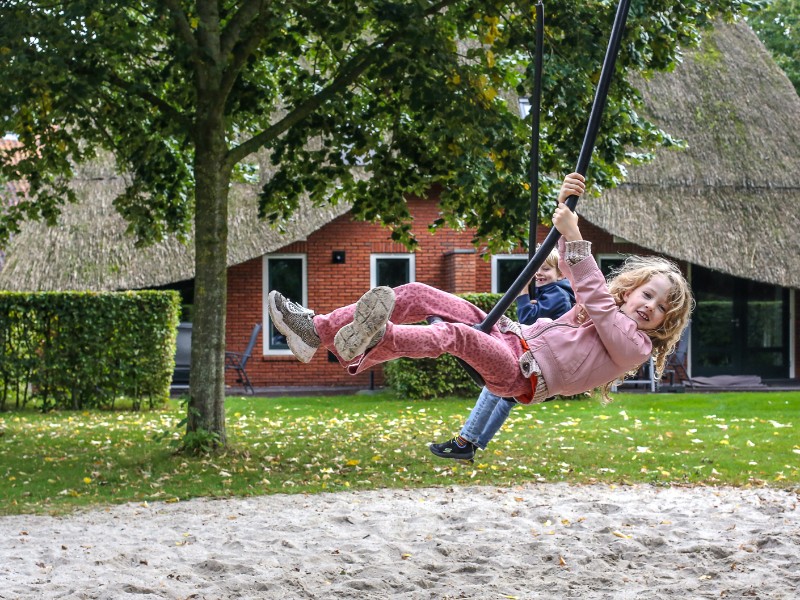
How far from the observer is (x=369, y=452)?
11148 millimetres

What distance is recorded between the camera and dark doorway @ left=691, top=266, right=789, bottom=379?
856 inches

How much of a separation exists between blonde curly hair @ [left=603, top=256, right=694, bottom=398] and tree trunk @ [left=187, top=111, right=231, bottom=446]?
6.02 metres

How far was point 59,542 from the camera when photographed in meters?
7.21

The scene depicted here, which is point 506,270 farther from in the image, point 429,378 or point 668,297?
point 668,297

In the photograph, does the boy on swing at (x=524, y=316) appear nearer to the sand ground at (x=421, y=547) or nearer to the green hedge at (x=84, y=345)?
the sand ground at (x=421, y=547)

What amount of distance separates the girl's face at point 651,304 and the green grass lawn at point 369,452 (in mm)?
5120

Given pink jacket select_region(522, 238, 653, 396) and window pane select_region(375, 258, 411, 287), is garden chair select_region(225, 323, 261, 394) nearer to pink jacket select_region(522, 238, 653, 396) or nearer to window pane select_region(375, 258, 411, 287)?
window pane select_region(375, 258, 411, 287)

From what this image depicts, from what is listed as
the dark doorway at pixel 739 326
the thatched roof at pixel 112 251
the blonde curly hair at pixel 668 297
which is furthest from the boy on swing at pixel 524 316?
the dark doorway at pixel 739 326

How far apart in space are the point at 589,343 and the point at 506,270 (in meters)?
A: 16.5

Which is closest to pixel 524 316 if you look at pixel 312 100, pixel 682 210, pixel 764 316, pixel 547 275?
A: pixel 547 275

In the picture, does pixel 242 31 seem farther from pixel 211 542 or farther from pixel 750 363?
pixel 750 363

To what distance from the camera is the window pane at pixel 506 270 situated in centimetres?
2094

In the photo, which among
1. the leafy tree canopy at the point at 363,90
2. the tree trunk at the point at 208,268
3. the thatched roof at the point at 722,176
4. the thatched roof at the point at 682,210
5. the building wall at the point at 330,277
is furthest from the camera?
the building wall at the point at 330,277

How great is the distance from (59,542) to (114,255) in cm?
1325
